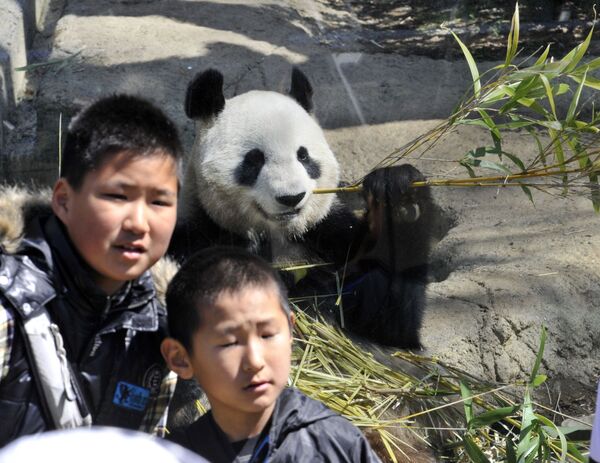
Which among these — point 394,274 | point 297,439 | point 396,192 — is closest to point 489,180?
point 396,192

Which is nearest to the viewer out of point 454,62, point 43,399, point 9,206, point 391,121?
point 43,399

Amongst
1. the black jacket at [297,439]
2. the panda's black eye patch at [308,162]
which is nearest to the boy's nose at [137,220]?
the black jacket at [297,439]

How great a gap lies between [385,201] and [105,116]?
1598 millimetres

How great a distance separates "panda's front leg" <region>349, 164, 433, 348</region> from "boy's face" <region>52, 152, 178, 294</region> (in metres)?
1.59

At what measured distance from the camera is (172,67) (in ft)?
15.2

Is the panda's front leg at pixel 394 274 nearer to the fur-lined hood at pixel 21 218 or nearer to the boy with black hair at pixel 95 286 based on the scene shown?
the fur-lined hood at pixel 21 218

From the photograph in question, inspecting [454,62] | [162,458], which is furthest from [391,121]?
[162,458]

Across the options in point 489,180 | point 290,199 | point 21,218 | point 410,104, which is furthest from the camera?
point 410,104

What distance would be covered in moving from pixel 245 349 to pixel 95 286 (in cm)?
42

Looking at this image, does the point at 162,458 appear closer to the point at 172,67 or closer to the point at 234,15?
the point at 172,67

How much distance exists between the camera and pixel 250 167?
11.1 feet

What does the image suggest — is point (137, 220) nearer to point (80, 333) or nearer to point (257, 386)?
point (80, 333)

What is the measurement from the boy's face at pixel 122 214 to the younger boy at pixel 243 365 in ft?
0.40

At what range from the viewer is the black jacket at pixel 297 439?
1938 mm
